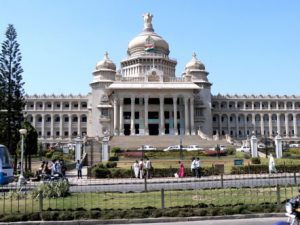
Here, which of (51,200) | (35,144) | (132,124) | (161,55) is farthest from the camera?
(161,55)

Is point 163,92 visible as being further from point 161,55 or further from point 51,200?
point 51,200

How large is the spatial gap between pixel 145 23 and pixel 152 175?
227 feet

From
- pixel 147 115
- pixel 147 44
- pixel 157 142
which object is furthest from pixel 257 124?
pixel 157 142

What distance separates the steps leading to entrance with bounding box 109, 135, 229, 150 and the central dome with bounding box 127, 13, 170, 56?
94.5ft

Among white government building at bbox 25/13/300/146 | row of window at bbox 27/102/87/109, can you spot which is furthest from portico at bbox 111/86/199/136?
row of window at bbox 27/102/87/109

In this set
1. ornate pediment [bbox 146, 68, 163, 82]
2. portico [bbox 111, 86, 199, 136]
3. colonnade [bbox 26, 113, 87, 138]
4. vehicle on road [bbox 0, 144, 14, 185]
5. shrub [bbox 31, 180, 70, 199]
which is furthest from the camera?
colonnade [bbox 26, 113, 87, 138]

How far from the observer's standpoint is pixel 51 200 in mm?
15328

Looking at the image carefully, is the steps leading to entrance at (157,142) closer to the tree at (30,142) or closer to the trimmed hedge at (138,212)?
the tree at (30,142)

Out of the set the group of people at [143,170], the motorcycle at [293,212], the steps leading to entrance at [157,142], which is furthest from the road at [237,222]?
the steps leading to entrance at [157,142]

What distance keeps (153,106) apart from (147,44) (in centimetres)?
1797

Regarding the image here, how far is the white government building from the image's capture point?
69.7 m

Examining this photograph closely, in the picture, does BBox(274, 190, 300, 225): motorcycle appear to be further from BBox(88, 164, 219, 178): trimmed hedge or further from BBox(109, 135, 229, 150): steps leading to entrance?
BBox(109, 135, 229, 150): steps leading to entrance

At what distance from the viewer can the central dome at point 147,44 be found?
274ft

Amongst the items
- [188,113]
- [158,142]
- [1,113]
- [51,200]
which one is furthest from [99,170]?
[188,113]
